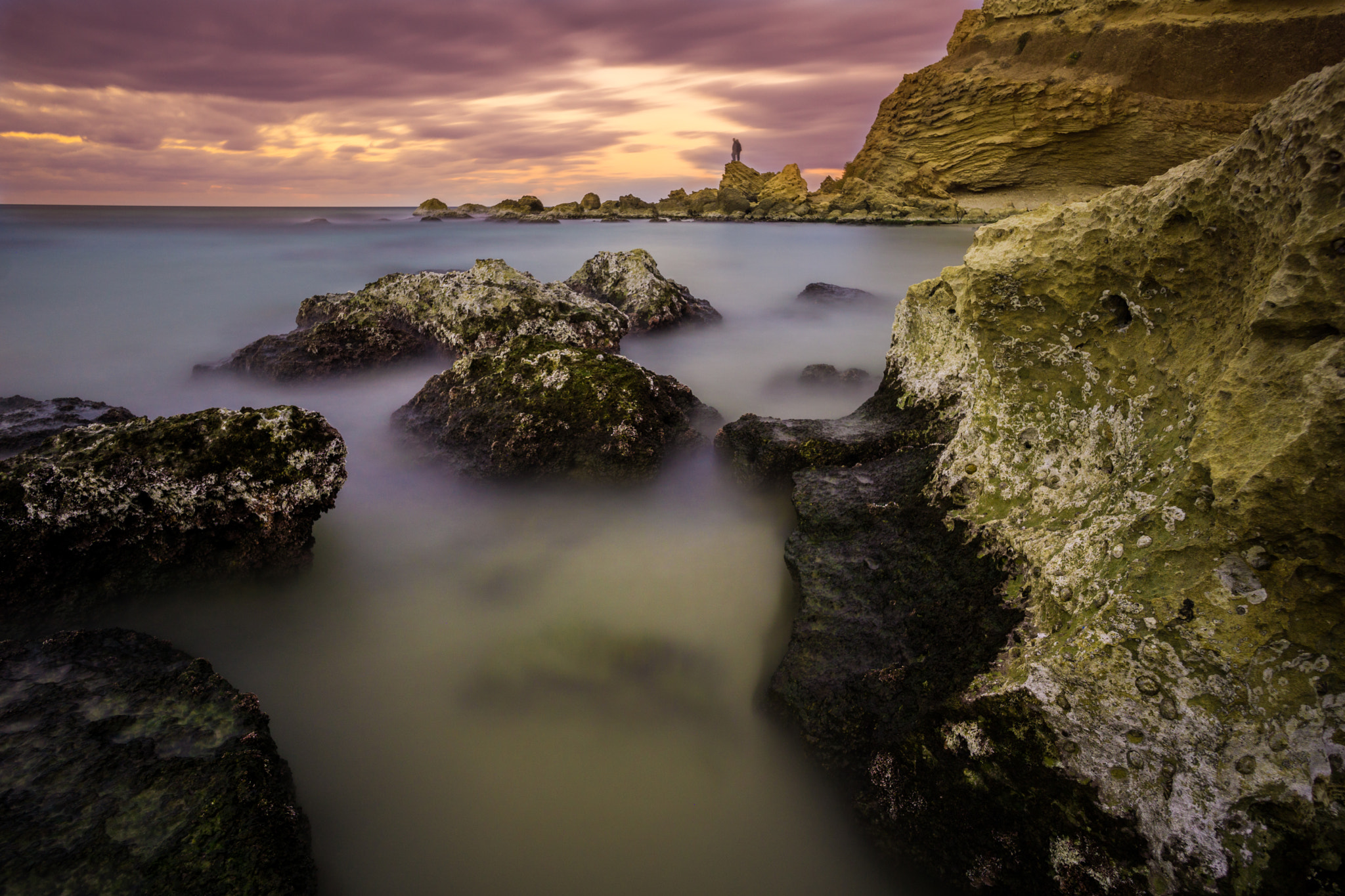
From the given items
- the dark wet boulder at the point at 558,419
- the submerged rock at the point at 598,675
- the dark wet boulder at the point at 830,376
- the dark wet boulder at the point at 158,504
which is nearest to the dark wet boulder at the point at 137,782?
the dark wet boulder at the point at 158,504

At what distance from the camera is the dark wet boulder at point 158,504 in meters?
3.07

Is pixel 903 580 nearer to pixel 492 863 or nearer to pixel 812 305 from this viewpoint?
pixel 492 863

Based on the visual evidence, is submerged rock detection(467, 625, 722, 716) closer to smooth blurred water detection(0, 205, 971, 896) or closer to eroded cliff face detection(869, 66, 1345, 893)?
smooth blurred water detection(0, 205, 971, 896)

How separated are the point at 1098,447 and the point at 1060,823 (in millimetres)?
1485

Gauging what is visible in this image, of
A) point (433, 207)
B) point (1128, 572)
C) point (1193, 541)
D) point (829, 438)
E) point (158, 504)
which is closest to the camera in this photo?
point (1193, 541)

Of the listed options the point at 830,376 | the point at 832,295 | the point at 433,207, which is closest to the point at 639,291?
the point at 830,376

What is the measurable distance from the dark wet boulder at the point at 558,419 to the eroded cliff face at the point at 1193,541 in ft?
9.35

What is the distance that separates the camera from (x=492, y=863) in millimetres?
2521

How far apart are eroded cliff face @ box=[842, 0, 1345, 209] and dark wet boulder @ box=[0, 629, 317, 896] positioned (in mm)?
49744

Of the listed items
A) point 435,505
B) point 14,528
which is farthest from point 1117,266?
point 14,528

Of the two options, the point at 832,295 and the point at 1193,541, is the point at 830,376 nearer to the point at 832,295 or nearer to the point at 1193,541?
the point at 832,295

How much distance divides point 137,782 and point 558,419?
3.25 meters

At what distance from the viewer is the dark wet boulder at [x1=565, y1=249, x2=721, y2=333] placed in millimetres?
9539

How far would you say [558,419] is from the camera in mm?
4828
